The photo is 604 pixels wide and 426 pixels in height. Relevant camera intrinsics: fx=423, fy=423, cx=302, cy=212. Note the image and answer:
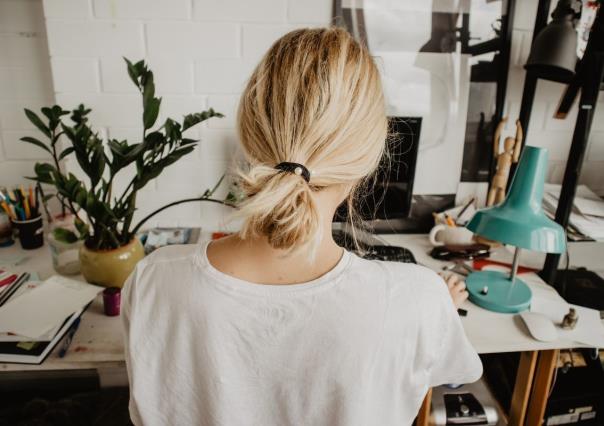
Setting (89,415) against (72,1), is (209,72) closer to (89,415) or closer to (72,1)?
(72,1)

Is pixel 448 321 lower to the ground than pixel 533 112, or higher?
lower

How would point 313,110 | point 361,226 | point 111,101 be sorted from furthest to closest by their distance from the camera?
point 361,226
point 111,101
point 313,110

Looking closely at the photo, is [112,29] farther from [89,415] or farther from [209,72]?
[89,415]

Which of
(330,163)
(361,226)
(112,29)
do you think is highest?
(112,29)

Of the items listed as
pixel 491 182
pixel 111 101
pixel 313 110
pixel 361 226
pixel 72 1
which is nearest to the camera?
pixel 313 110

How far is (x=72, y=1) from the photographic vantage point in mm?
1278

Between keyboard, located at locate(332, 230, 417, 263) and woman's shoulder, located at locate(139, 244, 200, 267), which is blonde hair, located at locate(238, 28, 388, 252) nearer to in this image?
woman's shoulder, located at locate(139, 244, 200, 267)

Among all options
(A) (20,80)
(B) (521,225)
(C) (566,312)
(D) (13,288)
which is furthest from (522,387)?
(A) (20,80)

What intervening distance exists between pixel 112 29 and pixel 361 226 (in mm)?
1026

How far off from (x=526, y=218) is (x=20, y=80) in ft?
5.40

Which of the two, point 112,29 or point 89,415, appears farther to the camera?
point 89,415

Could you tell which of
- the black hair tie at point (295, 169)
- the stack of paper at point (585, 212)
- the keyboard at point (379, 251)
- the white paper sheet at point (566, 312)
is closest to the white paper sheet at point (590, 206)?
the stack of paper at point (585, 212)

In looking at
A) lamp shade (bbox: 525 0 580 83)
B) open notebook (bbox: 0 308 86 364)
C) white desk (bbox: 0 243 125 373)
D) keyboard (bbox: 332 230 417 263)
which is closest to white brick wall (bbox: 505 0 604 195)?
lamp shade (bbox: 525 0 580 83)

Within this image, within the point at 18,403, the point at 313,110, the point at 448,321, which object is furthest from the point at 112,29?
the point at 18,403
